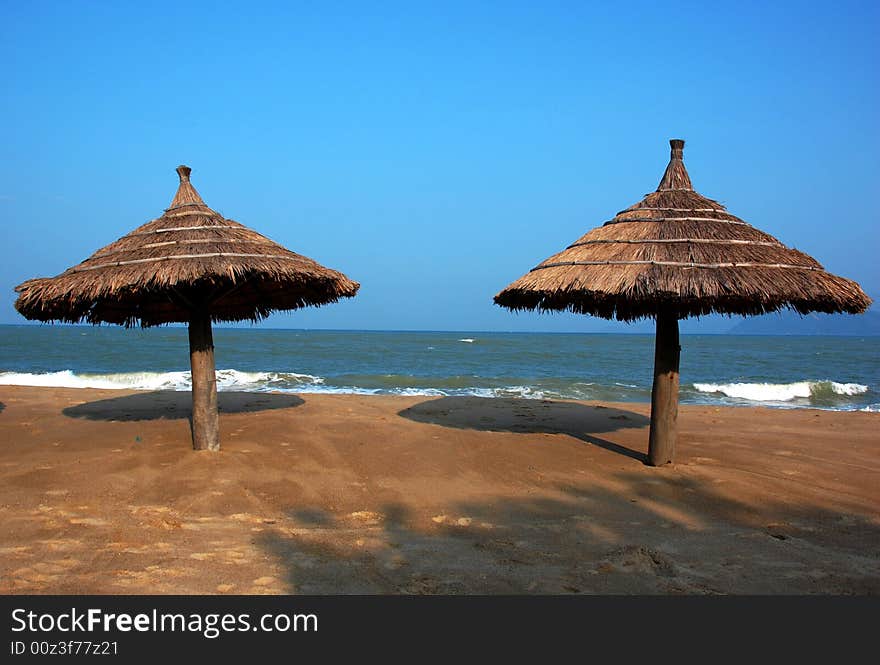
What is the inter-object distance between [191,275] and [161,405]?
195 inches

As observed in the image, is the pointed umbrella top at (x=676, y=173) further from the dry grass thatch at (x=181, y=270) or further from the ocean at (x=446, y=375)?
the ocean at (x=446, y=375)

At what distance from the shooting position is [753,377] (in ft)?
80.4

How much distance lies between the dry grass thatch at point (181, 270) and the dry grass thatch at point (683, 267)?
2312 mm

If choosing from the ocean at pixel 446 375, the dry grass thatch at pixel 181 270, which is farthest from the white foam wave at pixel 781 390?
the dry grass thatch at pixel 181 270

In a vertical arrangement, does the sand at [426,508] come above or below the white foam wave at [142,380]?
above

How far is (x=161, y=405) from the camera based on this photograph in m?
9.84

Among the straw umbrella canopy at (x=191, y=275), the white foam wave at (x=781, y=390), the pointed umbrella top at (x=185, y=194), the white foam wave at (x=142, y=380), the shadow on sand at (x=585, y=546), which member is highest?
the pointed umbrella top at (x=185, y=194)

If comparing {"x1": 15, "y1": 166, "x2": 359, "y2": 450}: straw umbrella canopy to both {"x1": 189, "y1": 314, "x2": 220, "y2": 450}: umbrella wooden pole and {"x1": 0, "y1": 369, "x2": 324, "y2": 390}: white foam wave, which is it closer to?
{"x1": 189, "y1": 314, "x2": 220, "y2": 450}: umbrella wooden pole

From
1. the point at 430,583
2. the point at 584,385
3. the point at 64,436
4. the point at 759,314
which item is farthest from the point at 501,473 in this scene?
the point at 584,385

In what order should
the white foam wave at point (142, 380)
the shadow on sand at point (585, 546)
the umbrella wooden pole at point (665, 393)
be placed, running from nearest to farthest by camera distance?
the shadow on sand at point (585, 546)
the umbrella wooden pole at point (665, 393)
the white foam wave at point (142, 380)

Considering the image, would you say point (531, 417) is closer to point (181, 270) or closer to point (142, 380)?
point (181, 270)

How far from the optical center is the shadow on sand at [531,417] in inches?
324
